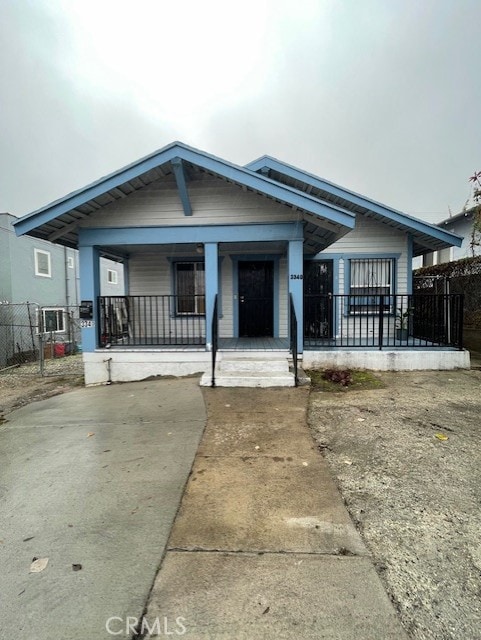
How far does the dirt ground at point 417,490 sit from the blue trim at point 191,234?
3330 mm

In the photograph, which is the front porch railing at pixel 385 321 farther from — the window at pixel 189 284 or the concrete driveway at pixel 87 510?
the concrete driveway at pixel 87 510

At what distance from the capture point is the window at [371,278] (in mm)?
8758

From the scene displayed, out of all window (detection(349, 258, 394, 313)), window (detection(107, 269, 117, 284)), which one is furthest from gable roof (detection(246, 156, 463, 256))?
window (detection(107, 269, 117, 284))

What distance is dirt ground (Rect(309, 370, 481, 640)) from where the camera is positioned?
1.62 meters

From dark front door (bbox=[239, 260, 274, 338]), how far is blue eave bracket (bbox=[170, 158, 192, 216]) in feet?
8.53

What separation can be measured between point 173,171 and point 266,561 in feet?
21.4

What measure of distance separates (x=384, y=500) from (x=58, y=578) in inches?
85.2

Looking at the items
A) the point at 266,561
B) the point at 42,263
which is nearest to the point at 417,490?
the point at 266,561

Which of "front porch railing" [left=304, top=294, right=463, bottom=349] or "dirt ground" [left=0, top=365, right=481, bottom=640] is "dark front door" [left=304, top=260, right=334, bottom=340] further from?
"dirt ground" [left=0, top=365, right=481, bottom=640]

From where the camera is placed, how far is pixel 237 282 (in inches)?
350

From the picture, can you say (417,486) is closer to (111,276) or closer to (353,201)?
(353,201)

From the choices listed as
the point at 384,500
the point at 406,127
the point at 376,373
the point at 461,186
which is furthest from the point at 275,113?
the point at 384,500

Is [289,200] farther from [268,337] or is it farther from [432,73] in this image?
[432,73]

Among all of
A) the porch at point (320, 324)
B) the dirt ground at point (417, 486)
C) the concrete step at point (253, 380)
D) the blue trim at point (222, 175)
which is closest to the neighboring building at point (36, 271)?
the porch at point (320, 324)
